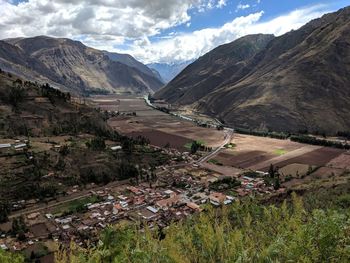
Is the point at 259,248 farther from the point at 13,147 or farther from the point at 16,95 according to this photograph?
the point at 16,95

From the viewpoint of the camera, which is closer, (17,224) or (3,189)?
(17,224)

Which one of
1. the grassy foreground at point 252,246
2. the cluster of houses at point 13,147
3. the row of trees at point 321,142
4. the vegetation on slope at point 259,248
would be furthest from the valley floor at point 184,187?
the grassy foreground at point 252,246

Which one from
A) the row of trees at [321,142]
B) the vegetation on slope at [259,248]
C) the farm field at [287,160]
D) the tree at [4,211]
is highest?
the vegetation on slope at [259,248]

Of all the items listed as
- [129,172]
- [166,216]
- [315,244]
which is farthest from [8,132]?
[315,244]

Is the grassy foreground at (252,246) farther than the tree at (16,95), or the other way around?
the tree at (16,95)

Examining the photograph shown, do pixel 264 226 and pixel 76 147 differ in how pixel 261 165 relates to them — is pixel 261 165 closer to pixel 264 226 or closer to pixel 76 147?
pixel 76 147

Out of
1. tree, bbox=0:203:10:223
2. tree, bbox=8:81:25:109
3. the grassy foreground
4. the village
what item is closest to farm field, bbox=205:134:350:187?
the village

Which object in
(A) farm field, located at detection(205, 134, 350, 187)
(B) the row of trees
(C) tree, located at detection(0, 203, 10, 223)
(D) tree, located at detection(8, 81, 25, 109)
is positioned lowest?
(C) tree, located at detection(0, 203, 10, 223)

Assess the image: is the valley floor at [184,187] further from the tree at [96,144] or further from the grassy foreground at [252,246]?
the grassy foreground at [252,246]

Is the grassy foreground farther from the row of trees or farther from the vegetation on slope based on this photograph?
the row of trees

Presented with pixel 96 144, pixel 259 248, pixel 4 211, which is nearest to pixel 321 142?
pixel 96 144

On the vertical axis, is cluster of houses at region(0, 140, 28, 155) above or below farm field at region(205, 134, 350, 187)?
above
